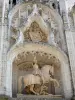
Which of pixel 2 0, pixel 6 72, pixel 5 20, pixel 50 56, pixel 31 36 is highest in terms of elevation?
pixel 2 0

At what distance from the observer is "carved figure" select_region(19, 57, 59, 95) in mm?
8945

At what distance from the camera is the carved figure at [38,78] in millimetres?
8945

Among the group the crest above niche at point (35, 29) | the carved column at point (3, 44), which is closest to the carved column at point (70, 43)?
the crest above niche at point (35, 29)

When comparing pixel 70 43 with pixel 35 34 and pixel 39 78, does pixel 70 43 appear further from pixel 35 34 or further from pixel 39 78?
pixel 39 78

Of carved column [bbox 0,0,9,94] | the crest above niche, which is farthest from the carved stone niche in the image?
carved column [bbox 0,0,9,94]

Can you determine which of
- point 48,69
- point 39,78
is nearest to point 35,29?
point 48,69

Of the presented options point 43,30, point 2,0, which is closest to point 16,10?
point 2,0

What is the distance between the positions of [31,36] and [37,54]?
0.87 meters

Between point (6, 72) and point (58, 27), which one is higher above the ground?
point (58, 27)

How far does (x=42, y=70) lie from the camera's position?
965 cm

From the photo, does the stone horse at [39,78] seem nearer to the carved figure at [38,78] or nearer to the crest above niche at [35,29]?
the carved figure at [38,78]

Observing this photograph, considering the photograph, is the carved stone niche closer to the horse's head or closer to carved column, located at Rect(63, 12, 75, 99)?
carved column, located at Rect(63, 12, 75, 99)

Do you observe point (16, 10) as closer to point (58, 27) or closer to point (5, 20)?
point (5, 20)

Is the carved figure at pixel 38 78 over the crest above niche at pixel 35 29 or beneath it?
beneath
